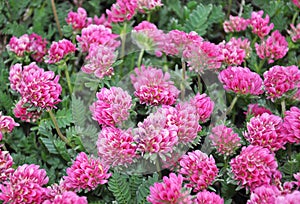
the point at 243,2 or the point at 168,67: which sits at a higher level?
the point at 243,2

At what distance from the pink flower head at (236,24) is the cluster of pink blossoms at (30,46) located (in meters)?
0.83

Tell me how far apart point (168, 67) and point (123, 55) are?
0.21 m

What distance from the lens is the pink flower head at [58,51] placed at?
1987 millimetres

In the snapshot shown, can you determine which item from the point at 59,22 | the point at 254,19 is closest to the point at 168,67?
the point at 254,19

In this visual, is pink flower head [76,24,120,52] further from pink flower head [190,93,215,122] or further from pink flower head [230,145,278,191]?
pink flower head [230,145,278,191]

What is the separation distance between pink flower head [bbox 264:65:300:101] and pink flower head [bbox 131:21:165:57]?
0.50 meters

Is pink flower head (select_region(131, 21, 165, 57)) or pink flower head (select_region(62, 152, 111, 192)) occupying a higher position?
pink flower head (select_region(131, 21, 165, 57))

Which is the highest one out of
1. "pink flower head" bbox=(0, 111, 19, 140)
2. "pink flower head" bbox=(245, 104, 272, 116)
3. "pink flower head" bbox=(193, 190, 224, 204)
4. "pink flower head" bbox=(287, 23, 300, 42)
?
"pink flower head" bbox=(287, 23, 300, 42)

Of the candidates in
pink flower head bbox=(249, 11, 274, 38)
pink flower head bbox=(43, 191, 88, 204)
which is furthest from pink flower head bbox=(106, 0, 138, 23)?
pink flower head bbox=(43, 191, 88, 204)

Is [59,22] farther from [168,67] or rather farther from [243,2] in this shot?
[243,2]

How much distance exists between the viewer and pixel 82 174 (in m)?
1.65

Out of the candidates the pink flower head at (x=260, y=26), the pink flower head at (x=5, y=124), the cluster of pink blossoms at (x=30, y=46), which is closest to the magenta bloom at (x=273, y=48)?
the pink flower head at (x=260, y=26)

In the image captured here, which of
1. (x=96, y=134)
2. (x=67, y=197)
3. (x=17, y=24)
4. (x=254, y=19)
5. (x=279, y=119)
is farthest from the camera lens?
(x=17, y=24)

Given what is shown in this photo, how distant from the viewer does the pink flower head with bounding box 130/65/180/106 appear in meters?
1.77
